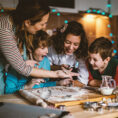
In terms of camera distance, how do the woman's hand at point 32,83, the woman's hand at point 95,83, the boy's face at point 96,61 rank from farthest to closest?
the boy's face at point 96,61
the woman's hand at point 95,83
the woman's hand at point 32,83

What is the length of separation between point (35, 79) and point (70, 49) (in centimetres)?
47

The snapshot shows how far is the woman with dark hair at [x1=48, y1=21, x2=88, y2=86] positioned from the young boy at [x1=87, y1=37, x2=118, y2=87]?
101 mm

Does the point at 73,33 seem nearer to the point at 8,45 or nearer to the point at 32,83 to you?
the point at 32,83

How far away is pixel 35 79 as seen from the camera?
5.47 ft

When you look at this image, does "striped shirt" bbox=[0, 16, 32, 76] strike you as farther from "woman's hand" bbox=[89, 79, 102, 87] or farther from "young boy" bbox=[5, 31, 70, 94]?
"woman's hand" bbox=[89, 79, 102, 87]

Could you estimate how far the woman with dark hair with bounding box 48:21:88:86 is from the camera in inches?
74.8

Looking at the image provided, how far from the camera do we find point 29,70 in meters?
1.44

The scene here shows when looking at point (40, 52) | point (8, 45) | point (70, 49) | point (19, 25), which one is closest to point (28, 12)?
point (19, 25)

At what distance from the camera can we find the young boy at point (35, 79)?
5.35ft

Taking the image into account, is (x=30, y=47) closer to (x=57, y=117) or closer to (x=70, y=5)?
(x=57, y=117)

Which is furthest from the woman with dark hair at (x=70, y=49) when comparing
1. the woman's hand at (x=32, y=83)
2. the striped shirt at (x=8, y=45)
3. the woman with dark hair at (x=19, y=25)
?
the striped shirt at (x=8, y=45)

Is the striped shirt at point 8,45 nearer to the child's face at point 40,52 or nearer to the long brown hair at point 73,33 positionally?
the child's face at point 40,52

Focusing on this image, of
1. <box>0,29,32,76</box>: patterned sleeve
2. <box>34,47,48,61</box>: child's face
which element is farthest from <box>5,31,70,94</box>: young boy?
<box>0,29,32,76</box>: patterned sleeve

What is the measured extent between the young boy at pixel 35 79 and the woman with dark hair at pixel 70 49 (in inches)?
6.6
